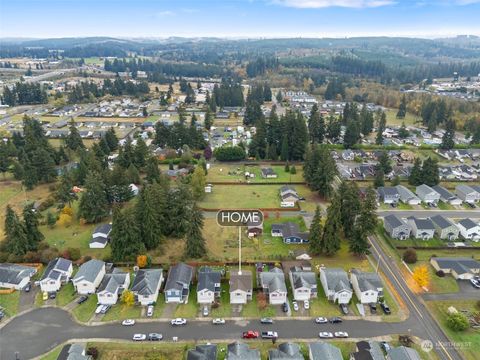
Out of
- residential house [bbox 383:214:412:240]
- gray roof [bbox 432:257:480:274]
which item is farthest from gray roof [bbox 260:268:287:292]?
gray roof [bbox 432:257:480:274]

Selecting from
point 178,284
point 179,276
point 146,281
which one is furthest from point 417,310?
point 146,281

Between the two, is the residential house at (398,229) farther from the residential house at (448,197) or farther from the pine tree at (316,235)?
the residential house at (448,197)

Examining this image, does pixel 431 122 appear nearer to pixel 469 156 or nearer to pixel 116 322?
pixel 469 156

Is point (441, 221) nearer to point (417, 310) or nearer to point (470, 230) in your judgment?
point (470, 230)

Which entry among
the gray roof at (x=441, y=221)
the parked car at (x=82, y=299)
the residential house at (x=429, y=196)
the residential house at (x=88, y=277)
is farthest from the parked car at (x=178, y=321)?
the residential house at (x=429, y=196)

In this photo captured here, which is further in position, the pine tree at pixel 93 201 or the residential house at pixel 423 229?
the pine tree at pixel 93 201

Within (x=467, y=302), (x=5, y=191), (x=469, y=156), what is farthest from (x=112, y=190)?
(x=469, y=156)

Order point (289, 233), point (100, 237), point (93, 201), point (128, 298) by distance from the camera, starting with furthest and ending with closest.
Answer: point (93, 201) < point (289, 233) < point (100, 237) < point (128, 298)
